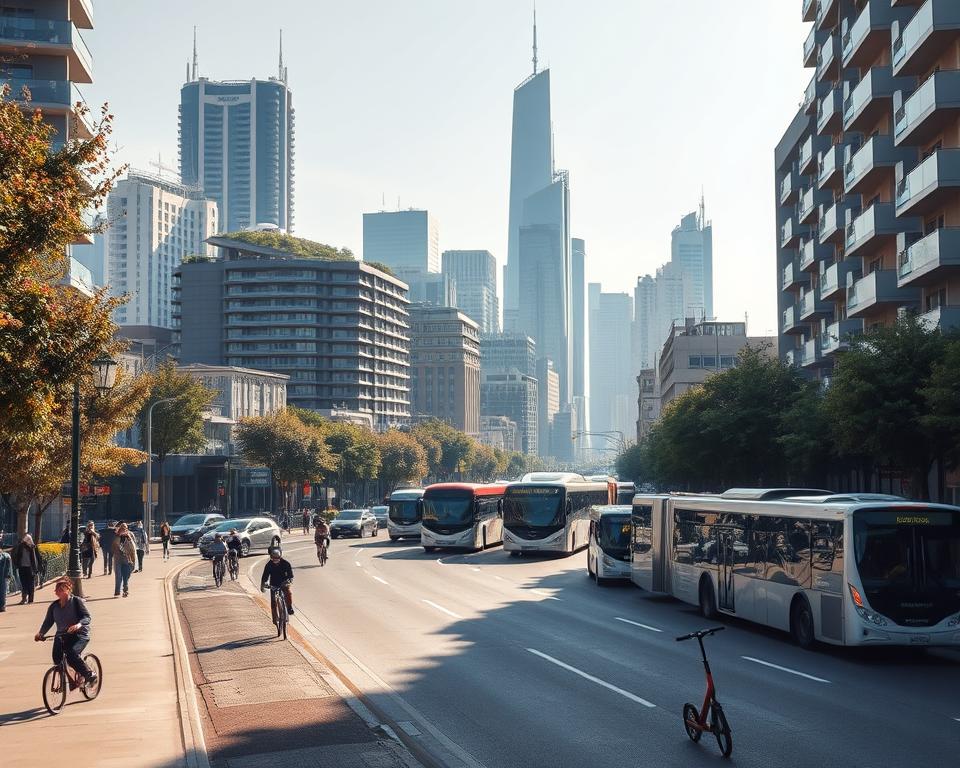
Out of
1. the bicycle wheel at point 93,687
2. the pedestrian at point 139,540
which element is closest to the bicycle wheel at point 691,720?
the bicycle wheel at point 93,687

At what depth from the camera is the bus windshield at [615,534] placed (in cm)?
3497

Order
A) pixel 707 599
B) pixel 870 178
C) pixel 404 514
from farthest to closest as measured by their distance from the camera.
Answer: pixel 404 514, pixel 870 178, pixel 707 599

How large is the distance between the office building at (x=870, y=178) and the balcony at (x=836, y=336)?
69 mm

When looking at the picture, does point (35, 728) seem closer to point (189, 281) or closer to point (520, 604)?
point (520, 604)

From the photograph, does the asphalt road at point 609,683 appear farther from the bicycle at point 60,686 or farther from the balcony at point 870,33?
the balcony at point 870,33

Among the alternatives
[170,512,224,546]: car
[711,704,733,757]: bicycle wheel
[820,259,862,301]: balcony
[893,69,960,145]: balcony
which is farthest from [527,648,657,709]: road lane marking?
[170,512,224,546]: car

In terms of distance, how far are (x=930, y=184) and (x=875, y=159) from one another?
29.5ft

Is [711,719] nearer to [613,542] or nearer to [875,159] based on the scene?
[613,542]

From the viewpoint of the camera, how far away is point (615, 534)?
116ft

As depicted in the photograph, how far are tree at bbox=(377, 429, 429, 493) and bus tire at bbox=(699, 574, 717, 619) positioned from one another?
338 feet

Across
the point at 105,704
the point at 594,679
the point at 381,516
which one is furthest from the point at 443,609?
the point at 381,516

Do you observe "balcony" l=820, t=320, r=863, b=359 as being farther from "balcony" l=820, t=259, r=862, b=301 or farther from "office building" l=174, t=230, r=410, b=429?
"office building" l=174, t=230, r=410, b=429

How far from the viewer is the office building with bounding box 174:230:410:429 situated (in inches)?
6614

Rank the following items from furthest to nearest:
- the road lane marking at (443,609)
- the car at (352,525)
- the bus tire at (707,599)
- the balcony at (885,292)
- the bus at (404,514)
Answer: the car at (352,525)
the bus at (404,514)
the balcony at (885,292)
the road lane marking at (443,609)
the bus tire at (707,599)
